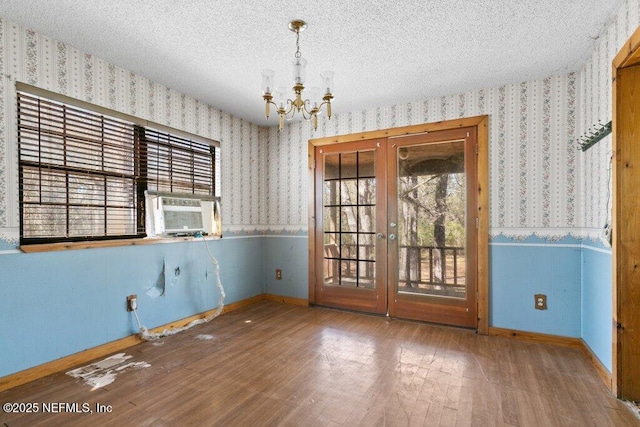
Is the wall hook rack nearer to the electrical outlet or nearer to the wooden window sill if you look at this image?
the wooden window sill

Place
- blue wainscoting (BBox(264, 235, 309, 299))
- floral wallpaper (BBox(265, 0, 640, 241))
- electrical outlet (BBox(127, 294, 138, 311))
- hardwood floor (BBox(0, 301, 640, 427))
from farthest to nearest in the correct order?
blue wainscoting (BBox(264, 235, 309, 299)) → electrical outlet (BBox(127, 294, 138, 311)) → floral wallpaper (BBox(265, 0, 640, 241)) → hardwood floor (BBox(0, 301, 640, 427))

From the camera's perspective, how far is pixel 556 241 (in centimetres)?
300

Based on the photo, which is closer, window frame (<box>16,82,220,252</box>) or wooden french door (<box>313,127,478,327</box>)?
window frame (<box>16,82,220,252</box>)

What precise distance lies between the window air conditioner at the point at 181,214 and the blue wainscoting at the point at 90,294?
164 millimetres

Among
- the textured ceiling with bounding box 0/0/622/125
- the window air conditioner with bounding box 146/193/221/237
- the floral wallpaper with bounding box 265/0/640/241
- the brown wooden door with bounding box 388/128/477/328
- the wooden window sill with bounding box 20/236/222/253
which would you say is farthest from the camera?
the brown wooden door with bounding box 388/128/477/328

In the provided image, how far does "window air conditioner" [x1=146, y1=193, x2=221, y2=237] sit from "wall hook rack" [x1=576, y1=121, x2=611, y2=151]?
365 centimetres

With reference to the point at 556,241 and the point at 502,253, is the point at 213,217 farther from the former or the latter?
the point at 556,241

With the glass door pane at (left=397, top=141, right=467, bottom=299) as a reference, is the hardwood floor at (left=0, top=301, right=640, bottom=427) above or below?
below

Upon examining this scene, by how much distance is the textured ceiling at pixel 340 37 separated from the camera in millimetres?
2047

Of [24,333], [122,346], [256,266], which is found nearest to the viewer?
[24,333]

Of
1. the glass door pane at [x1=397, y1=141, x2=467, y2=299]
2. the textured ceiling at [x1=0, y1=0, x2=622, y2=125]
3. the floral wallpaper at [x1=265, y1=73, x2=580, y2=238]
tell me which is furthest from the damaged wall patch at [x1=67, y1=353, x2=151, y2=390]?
the floral wallpaper at [x1=265, y1=73, x2=580, y2=238]

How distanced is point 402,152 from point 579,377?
99.1 inches

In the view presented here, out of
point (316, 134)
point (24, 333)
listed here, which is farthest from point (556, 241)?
point (24, 333)

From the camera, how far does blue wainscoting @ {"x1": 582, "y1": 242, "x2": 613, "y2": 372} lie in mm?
2262
